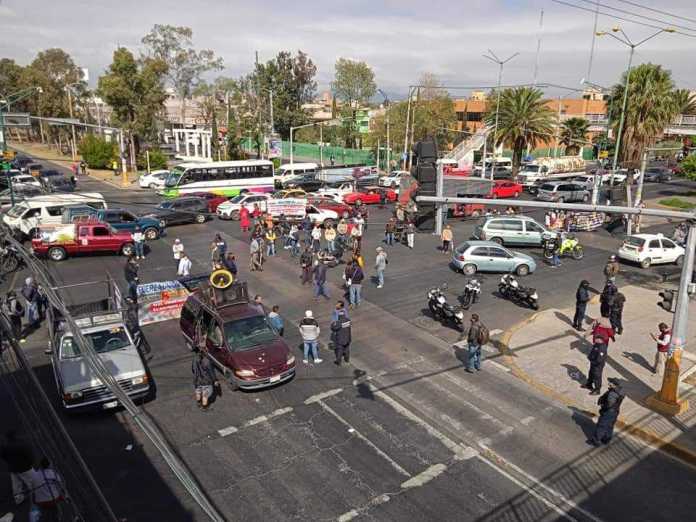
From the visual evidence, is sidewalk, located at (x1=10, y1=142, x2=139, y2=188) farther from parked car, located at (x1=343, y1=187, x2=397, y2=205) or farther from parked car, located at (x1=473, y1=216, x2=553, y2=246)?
parked car, located at (x1=473, y1=216, x2=553, y2=246)

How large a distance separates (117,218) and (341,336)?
1772 centimetres

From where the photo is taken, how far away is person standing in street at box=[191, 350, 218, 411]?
11.7 meters

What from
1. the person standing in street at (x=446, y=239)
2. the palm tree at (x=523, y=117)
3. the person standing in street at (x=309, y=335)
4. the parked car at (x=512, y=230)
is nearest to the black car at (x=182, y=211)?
the person standing in street at (x=446, y=239)

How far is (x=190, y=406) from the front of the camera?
12109 millimetres

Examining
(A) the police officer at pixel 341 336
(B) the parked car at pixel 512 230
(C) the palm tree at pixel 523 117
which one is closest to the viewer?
(A) the police officer at pixel 341 336

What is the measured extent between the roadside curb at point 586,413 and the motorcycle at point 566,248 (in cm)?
934

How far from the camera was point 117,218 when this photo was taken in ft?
88.1

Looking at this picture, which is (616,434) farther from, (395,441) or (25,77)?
(25,77)

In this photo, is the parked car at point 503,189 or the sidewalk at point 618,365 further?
the parked car at point 503,189

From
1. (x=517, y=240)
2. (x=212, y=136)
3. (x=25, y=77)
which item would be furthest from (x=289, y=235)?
(x=25, y=77)

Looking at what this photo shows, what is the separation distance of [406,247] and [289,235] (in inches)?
234

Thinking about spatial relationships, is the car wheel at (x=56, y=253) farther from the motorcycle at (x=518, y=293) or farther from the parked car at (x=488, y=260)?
the motorcycle at (x=518, y=293)

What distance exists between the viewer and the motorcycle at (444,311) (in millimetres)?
16656

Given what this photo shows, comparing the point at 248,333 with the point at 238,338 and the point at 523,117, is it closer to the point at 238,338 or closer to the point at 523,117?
the point at 238,338
